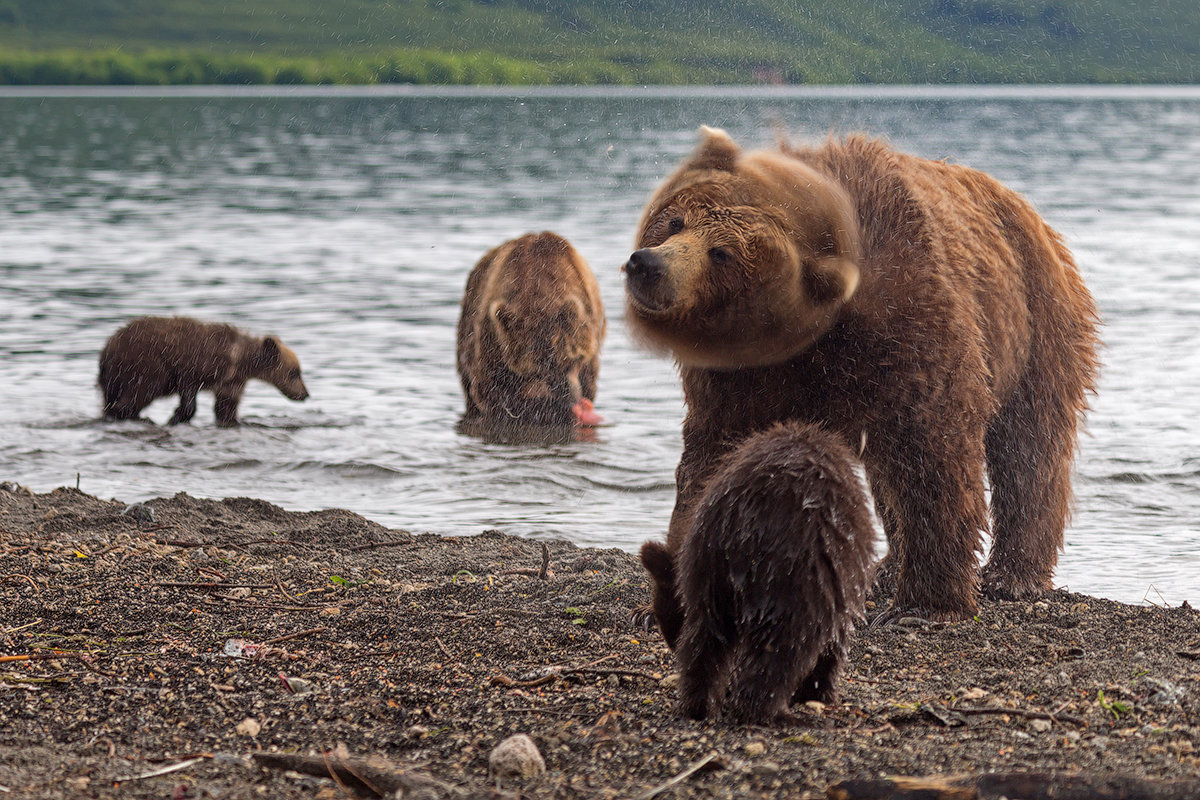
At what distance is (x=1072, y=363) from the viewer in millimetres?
6215

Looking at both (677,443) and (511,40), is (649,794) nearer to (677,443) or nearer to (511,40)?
(677,443)

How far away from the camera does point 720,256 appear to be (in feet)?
15.8

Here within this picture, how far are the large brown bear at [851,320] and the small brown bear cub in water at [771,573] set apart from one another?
1.03 ft

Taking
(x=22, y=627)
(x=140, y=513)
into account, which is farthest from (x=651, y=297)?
(x=140, y=513)

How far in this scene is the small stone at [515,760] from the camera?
142 inches

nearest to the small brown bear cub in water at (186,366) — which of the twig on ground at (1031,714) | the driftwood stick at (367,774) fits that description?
the driftwood stick at (367,774)

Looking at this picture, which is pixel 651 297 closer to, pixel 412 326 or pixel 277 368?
pixel 277 368

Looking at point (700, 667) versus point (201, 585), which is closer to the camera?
point (700, 667)

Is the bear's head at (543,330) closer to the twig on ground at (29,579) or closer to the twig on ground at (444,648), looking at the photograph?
the twig on ground at (29,579)

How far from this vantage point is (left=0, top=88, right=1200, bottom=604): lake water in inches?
341

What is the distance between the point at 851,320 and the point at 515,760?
2.21 meters

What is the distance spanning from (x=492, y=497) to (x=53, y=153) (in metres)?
51.3

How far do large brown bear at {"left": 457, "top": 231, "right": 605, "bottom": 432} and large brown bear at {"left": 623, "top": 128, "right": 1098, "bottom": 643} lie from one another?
547 cm

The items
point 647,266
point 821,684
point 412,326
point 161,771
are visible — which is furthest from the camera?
point 412,326
